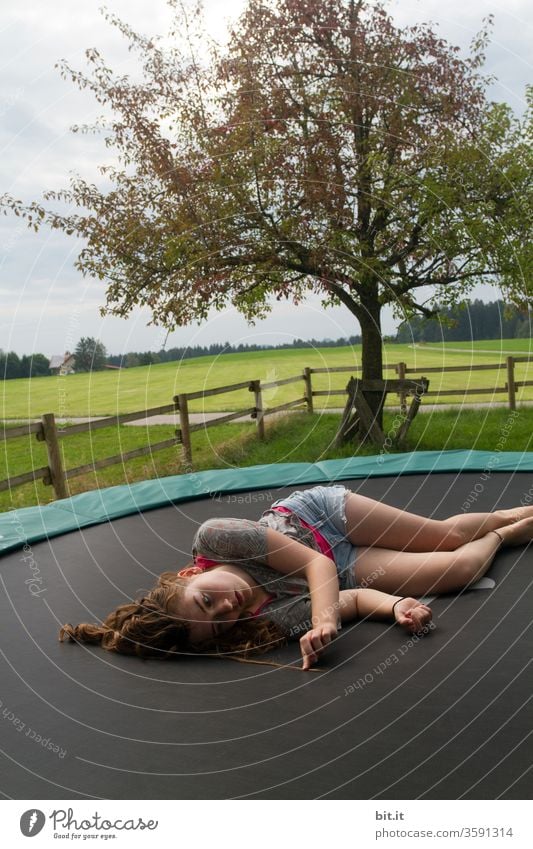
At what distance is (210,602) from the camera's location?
1649 mm

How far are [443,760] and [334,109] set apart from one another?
4417 mm

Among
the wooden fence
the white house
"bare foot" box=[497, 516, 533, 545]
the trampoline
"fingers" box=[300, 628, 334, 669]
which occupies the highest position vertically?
the white house

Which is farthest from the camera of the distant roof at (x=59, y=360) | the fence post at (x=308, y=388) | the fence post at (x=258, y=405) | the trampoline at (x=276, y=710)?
the fence post at (x=308, y=388)

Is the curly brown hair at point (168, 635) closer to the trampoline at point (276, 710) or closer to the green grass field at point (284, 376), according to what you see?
the trampoline at point (276, 710)

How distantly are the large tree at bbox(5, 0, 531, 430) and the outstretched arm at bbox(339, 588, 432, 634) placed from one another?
9.87 feet

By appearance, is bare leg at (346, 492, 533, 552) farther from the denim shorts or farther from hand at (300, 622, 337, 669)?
hand at (300, 622, 337, 669)

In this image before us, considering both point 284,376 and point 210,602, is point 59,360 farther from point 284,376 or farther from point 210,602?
point 284,376

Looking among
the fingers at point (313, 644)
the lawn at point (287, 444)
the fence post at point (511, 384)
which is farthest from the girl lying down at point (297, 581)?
the fence post at point (511, 384)

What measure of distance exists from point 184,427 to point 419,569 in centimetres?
330

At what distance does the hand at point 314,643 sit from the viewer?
154 cm

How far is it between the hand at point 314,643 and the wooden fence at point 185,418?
2372 millimetres

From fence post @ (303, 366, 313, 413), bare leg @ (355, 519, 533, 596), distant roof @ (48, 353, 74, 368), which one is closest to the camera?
bare leg @ (355, 519, 533, 596)

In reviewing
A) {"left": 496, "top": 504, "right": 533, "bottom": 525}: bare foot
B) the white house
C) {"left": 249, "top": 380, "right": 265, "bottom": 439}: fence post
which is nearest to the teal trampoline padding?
the white house

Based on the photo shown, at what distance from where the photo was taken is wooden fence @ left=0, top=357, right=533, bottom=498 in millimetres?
3896
